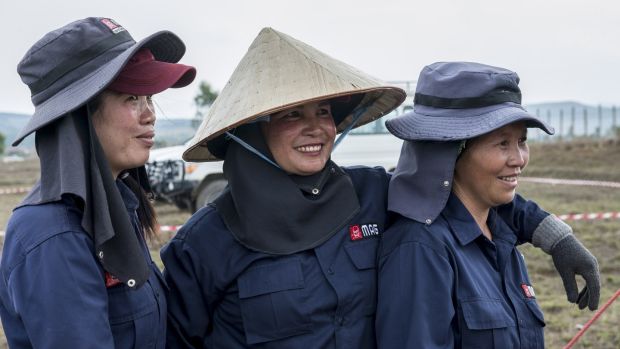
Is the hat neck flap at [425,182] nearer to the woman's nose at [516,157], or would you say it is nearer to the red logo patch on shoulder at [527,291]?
the woman's nose at [516,157]

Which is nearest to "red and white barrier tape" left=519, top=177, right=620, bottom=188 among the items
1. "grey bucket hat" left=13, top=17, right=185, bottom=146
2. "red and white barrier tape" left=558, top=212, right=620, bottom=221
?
"red and white barrier tape" left=558, top=212, right=620, bottom=221

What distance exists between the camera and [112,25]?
2096mm

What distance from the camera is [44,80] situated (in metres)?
1.98

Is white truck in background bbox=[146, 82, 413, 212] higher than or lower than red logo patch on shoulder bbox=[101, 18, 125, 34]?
lower

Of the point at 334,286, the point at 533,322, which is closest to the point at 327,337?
the point at 334,286

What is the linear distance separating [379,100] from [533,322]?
991 mm

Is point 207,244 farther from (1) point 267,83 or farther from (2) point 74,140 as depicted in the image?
(2) point 74,140

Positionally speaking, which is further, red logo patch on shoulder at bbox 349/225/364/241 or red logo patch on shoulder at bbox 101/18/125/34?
red logo patch on shoulder at bbox 349/225/364/241

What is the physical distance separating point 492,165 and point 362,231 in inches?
18.7

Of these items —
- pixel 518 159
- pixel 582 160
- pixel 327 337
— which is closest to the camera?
pixel 327 337

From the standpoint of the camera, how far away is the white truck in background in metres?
9.96

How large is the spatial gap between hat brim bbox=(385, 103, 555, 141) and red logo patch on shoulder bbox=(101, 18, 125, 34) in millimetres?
957

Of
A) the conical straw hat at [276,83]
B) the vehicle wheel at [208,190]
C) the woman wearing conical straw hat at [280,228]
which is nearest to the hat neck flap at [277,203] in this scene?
the woman wearing conical straw hat at [280,228]

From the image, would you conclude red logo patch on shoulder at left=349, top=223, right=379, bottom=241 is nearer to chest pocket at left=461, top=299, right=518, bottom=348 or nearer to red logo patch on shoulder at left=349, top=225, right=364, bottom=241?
red logo patch on shoulder at left=349, top=225, right=364, bottom=241
